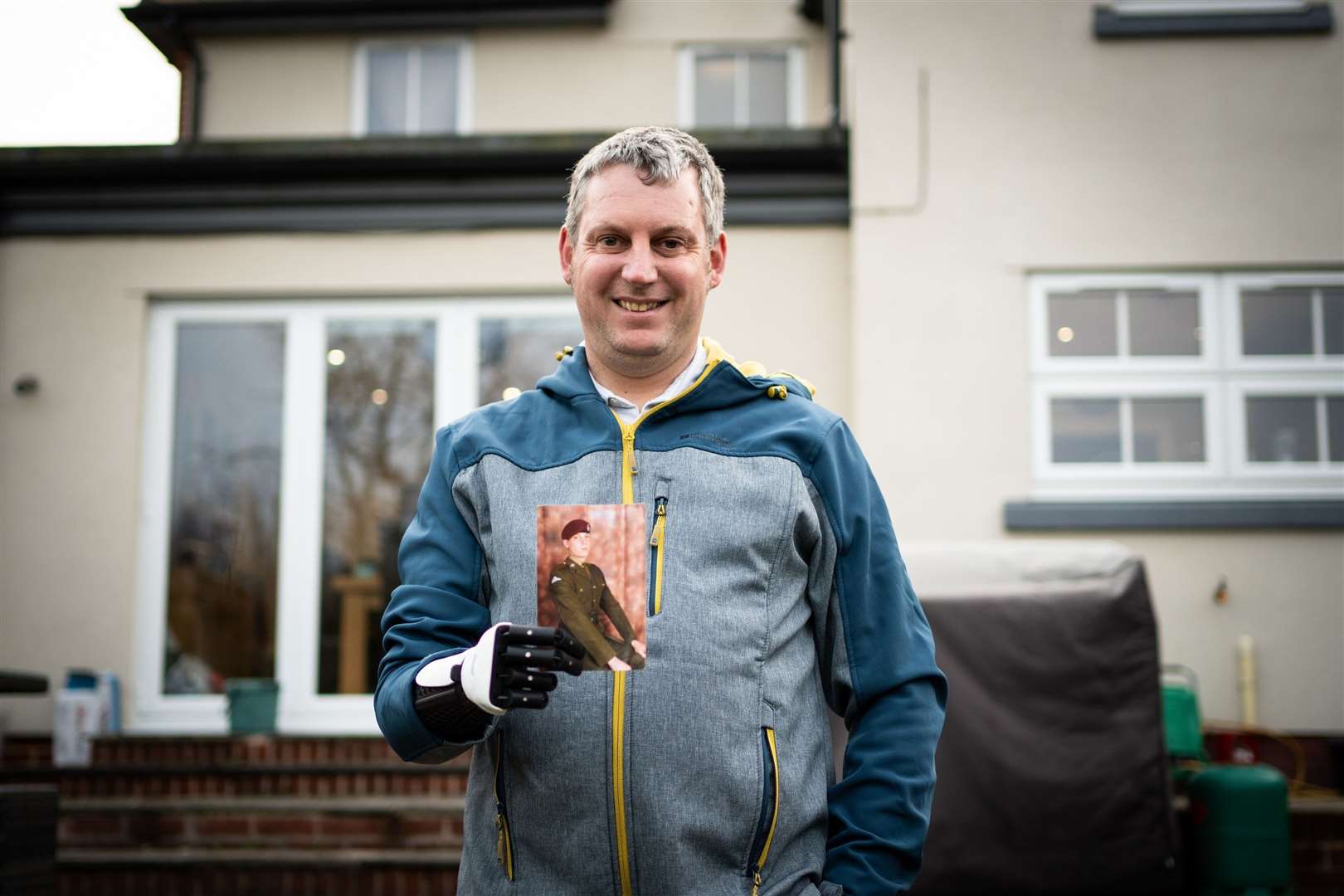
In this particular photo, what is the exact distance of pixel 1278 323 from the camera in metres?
7.11

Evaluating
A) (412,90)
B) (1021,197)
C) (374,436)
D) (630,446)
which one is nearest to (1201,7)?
(1021,197)

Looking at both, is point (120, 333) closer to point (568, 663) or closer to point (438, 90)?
point (438, 90)

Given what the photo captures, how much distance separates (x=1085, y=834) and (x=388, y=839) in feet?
11.3

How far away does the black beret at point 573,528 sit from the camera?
177cm

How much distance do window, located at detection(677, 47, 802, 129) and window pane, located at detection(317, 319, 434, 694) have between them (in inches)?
134

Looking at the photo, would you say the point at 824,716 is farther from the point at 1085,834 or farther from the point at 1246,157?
the point at 1246,157

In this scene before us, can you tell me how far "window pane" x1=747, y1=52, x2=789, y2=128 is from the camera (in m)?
9.70

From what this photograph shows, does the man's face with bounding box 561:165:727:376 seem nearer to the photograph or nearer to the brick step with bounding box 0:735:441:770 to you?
the photograph

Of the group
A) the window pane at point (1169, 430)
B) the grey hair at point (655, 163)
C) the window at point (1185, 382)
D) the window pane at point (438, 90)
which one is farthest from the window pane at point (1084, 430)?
the grey hair at point (655, 163)

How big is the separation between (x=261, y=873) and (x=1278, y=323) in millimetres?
6312

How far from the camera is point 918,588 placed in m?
5.33

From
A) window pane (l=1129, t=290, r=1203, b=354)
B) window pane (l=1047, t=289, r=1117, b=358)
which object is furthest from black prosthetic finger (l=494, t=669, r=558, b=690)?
window pane (l=1129, t=290, r=1203, b=354)

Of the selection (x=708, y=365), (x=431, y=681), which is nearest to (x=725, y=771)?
(x=431, y=681)

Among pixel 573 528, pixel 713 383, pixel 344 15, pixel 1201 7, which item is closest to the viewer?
pixel 573 528
